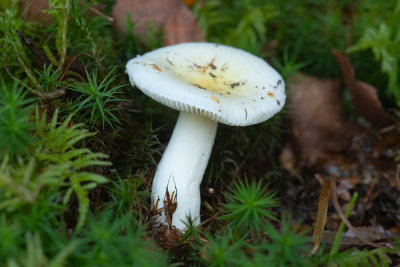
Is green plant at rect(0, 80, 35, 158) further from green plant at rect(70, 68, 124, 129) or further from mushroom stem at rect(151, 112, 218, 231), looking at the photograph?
mushroom stem at rect(151, 112, 218, 231)

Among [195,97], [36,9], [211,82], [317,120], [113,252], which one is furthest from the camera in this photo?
[317,120]

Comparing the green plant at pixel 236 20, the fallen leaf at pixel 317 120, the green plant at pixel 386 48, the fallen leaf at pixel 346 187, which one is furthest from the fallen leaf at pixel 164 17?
the fallen leaf at pixel 346 187

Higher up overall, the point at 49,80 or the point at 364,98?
the point at 49,80

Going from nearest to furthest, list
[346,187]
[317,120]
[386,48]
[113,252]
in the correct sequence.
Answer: [113,252], [346,187], [386,48], [317,120]

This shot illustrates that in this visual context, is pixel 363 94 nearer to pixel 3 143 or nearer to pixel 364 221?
pixel 364 221

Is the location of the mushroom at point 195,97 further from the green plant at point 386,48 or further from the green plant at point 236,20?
the green plant at point 386,48

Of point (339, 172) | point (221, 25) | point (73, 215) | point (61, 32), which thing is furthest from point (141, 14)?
point (339, 172)

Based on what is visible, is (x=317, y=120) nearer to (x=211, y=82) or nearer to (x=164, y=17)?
(x=211, y=82)

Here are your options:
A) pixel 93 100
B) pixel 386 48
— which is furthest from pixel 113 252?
pixel 386 48

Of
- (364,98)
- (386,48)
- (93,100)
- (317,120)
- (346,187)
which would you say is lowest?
(346,187)
